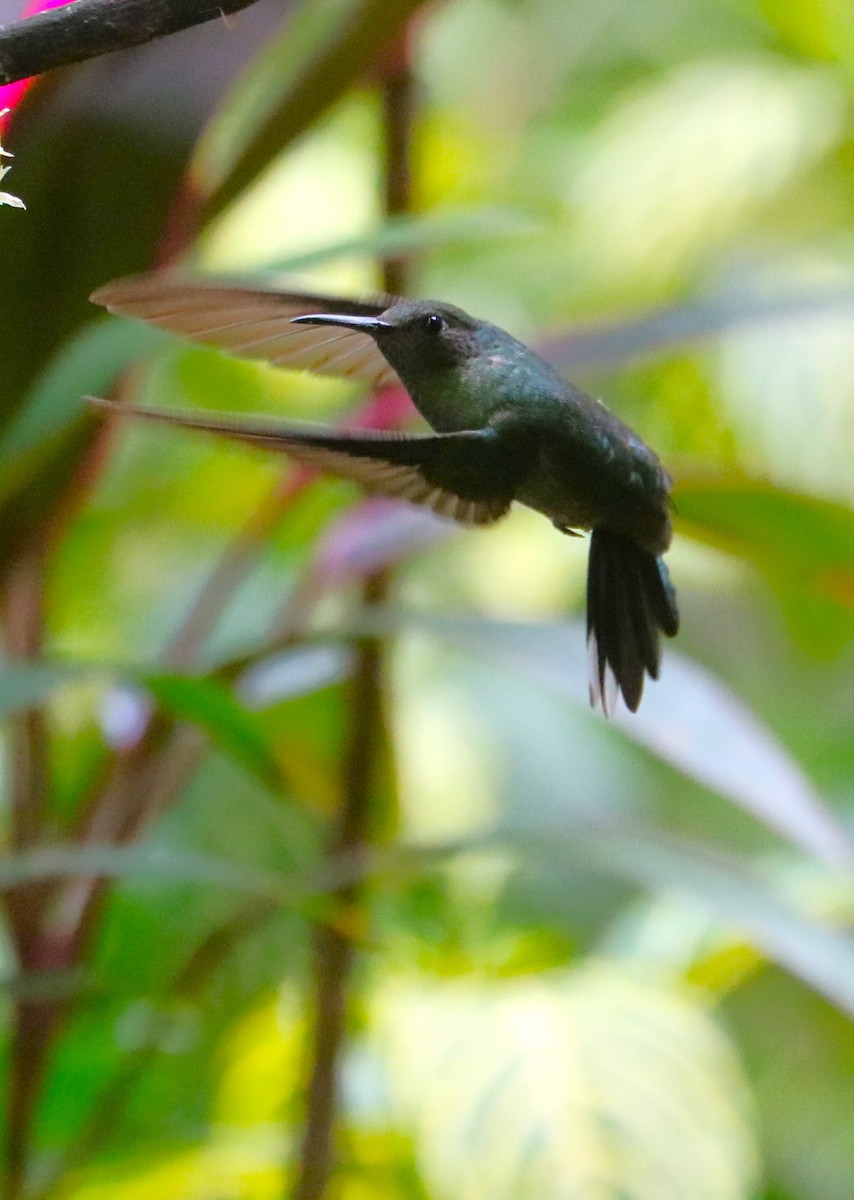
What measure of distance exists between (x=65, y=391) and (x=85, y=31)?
466 millimetres

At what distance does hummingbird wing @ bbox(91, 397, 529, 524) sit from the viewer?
1.00ft

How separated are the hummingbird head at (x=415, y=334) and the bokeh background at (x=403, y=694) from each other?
0.11 meters

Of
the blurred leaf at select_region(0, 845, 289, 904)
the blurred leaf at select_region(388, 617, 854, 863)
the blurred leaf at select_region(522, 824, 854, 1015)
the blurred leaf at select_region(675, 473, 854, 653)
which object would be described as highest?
the blurred leaf at select_region(675, 473, 854, 653)

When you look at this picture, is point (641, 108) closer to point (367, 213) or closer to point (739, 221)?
point (739, 221)

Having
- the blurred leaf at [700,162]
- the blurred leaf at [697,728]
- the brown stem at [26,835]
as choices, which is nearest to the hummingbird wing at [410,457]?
the blurred leaf at [697,728]

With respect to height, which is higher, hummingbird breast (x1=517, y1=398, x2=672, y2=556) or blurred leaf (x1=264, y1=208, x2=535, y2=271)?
blurred leaf (x1=264, y1=208, x2=535, y2=271)

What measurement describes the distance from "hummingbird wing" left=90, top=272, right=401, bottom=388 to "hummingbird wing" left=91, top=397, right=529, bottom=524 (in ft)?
0.18

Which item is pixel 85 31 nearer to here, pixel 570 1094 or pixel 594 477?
pixel 594 477

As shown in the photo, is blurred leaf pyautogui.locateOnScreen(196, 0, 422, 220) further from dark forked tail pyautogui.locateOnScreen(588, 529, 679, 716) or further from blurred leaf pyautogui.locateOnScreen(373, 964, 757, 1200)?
blurred leaf pyautogui.locateOnScreen(373, 964, 757, 1200)

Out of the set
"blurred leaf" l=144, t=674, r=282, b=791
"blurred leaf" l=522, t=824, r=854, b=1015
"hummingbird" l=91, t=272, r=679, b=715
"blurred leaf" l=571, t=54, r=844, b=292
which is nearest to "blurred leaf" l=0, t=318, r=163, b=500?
"blurred leaf" l=144, t=674, r=282, b=791

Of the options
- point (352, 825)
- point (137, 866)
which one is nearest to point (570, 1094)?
point (352, 825)

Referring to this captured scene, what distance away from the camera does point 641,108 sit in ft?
5.13

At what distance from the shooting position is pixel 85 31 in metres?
0.21

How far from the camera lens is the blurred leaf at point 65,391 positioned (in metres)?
0.67
